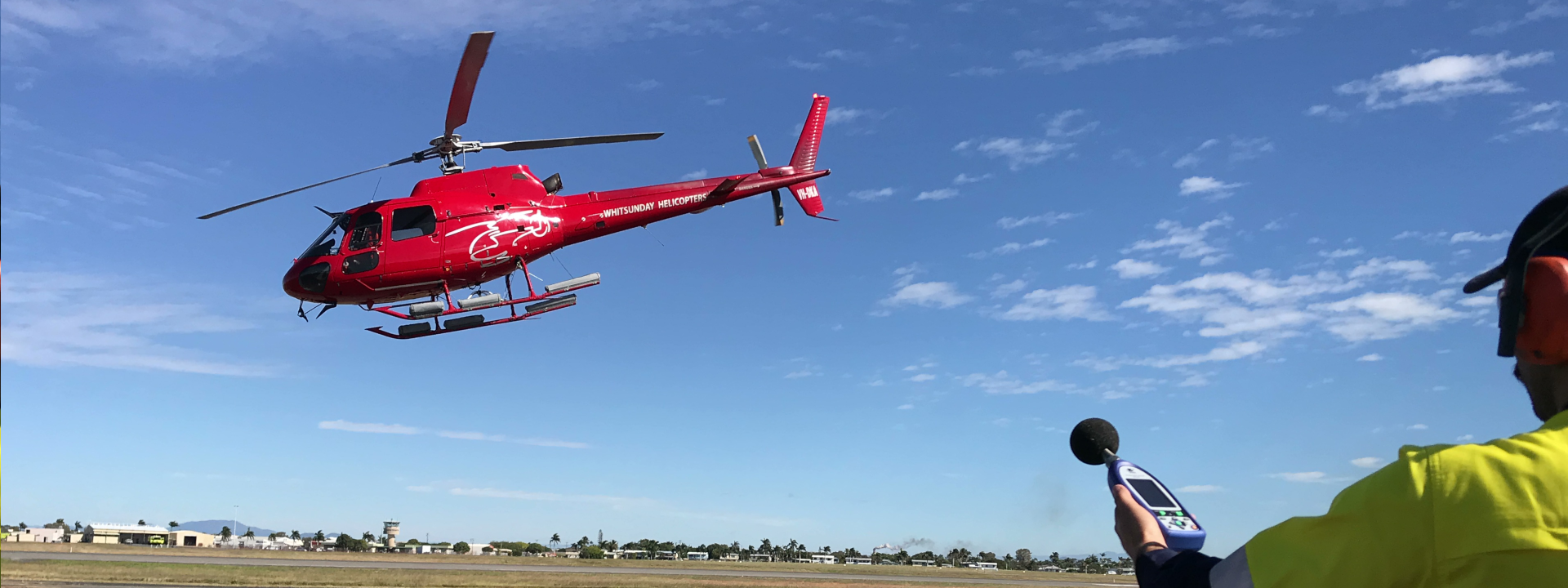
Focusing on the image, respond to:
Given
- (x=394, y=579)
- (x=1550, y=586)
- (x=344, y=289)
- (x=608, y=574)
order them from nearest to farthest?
(x=1550, y=586), (x=344, y=289), (x=394, y=579), (x=608, y=574)

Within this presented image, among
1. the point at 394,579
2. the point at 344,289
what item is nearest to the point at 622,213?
the point at 344,289

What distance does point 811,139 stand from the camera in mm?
27312

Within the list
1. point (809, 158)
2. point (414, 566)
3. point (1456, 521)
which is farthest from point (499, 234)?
point (414, 566)

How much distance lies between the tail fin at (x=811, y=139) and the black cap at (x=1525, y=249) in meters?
24.4

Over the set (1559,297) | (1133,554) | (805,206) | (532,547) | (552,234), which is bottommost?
(532,547)

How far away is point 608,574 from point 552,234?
32.9m

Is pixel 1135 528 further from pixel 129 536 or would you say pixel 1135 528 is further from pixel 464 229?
pixel 129 536

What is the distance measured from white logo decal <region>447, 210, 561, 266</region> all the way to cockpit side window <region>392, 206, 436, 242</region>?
493 mm

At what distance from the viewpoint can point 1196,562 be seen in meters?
1.80

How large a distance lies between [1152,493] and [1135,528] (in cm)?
14

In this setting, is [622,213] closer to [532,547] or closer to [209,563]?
[209,563]

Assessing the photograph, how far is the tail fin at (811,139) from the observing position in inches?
1049

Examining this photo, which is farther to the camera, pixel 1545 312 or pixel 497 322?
pixel 497 322

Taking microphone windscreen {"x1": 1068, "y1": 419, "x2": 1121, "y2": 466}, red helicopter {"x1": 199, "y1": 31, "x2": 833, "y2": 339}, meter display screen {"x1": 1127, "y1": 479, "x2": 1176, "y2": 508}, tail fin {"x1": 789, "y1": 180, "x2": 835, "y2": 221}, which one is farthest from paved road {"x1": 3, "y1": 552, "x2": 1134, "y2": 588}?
meter display screen {"x1": 1127, "y1": 479, "x2": 1176, "y2": 508}
